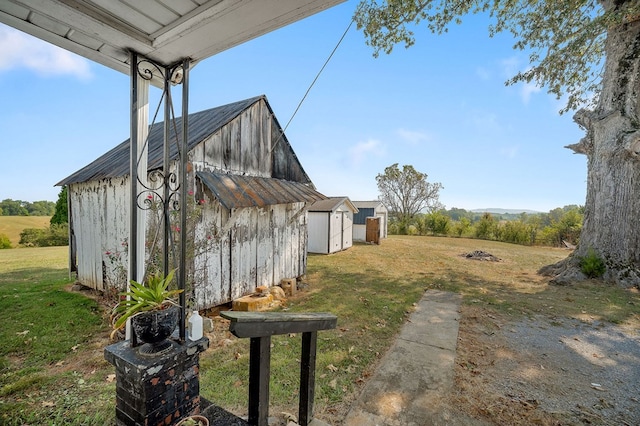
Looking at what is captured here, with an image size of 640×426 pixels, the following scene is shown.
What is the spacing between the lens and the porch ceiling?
155cm

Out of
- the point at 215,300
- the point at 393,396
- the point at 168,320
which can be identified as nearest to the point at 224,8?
the point at 168,320

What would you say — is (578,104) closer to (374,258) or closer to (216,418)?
(374,258)

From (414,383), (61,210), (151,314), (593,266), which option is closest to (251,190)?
(151,314)

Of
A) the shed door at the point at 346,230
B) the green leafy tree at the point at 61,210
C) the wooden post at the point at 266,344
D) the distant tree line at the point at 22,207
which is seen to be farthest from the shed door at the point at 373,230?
the distant tree line at the point at 22,207

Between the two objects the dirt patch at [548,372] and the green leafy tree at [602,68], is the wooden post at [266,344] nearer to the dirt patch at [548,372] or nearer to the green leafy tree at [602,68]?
the dirt patch at [548,372]

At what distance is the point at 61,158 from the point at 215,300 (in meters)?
5.46

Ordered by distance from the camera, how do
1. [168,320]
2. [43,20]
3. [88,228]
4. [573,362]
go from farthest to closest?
[88,228] < [573,362] < [168,320] < [43,20]

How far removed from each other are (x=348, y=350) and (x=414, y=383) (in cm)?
103

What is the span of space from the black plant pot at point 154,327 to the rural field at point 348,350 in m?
1.22

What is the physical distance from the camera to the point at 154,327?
175 cm

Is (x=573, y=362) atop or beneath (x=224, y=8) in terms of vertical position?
beneath

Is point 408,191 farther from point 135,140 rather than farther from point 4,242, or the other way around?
point 4,242

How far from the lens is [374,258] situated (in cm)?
1195

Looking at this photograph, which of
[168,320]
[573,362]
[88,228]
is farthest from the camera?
[88,228]
